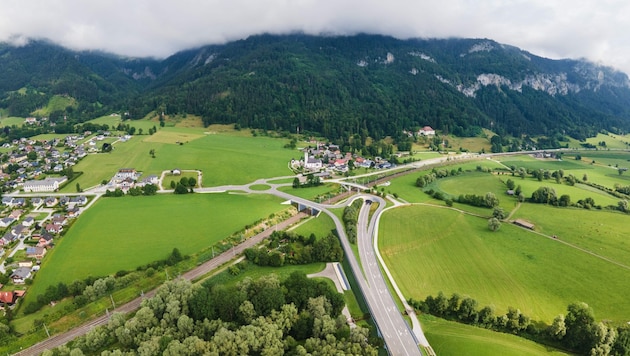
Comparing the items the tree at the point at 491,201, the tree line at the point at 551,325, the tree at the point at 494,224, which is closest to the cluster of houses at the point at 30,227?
the tree line at the point at 551,325

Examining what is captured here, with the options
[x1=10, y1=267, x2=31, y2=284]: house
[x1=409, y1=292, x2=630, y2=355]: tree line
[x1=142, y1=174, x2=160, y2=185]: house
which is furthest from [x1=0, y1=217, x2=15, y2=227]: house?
[x1=409, y1=292, x2=630, y2=355]: tree line

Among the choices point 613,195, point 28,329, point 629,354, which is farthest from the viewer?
point 613,195

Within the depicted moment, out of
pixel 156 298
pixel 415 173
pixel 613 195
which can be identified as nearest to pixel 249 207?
pixel 156 298

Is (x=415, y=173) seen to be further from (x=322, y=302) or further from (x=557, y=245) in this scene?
(x=322, y=302)

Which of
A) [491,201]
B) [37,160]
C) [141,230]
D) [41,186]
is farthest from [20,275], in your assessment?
[491,201]

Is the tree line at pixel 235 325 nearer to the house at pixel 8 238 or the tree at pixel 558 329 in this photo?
the tree at pixel 558 329

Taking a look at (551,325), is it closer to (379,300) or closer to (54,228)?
(379,300)
